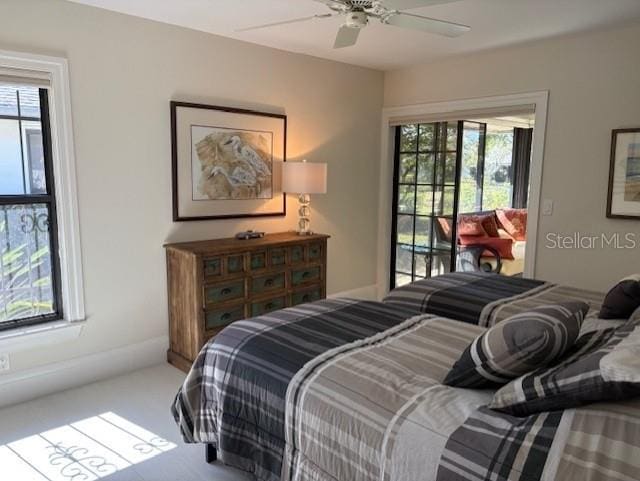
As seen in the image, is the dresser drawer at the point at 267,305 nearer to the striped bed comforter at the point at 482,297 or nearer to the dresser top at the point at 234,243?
the dresser top at the point at 234,243

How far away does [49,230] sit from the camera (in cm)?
302

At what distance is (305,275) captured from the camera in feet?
12.8

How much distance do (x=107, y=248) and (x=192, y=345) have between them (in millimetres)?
869

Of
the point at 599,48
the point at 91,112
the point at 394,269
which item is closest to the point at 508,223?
the point at 394,269

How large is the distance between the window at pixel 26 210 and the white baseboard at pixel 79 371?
319 millimetres

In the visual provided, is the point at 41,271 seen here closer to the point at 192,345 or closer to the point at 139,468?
the point at 192,345

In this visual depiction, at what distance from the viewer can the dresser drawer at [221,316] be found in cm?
328

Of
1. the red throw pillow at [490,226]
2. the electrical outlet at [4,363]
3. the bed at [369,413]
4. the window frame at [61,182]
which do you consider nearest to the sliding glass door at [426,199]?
the red throw pillow at [490,226]

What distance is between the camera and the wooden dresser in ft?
10.6

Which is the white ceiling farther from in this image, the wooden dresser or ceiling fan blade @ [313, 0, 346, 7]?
the wooden dresser

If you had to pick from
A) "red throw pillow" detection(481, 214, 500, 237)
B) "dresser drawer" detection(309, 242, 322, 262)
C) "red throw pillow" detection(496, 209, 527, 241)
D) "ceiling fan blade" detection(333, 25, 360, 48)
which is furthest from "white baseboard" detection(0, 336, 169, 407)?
"red throw pillow" detection(496, 209, 527, 241)

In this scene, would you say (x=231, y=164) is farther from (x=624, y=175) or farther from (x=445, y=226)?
(x=624, y=175)

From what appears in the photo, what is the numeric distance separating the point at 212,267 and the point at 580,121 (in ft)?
9.69

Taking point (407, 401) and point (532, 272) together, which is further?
point (532, 272)
